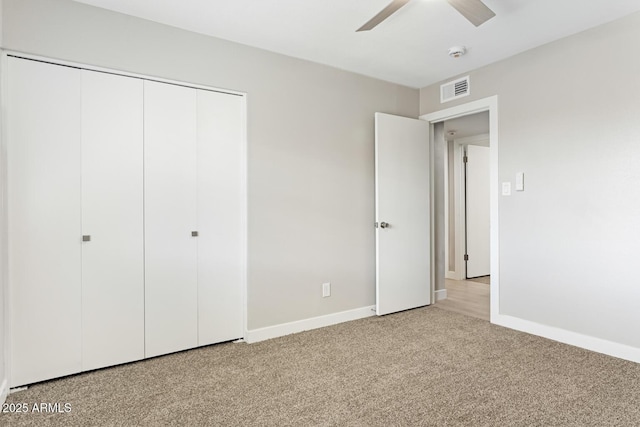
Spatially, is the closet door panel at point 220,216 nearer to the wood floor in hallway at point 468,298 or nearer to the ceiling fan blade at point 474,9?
the ceiling fan blade at point 474,9

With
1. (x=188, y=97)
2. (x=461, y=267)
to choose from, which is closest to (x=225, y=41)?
(x=188, y=97)

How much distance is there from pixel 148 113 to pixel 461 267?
4705 millimetres

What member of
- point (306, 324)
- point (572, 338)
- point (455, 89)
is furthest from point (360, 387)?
point (455, 89)

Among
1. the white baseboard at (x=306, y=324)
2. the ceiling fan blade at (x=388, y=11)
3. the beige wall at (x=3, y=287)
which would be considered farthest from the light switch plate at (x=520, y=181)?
the beige wall at (x=3, y=287)

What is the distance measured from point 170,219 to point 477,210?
469cm

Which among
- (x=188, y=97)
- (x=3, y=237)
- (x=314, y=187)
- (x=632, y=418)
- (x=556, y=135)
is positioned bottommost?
(x=632, y=418)

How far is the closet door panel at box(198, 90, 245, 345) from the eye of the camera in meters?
2.73

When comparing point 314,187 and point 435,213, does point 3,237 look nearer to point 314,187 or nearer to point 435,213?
point 314,187

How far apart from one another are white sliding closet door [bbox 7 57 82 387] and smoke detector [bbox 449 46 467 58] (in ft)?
8.91

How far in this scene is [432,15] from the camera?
2467 millimetres

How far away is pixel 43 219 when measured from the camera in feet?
7.22

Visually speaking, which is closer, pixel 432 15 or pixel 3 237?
pixel 3 237

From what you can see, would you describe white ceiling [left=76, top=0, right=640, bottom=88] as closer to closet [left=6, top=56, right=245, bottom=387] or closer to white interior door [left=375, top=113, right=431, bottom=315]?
closet [left=6, top=56, right=245, bottom=387]

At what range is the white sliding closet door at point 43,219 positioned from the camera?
2127 millimetres
